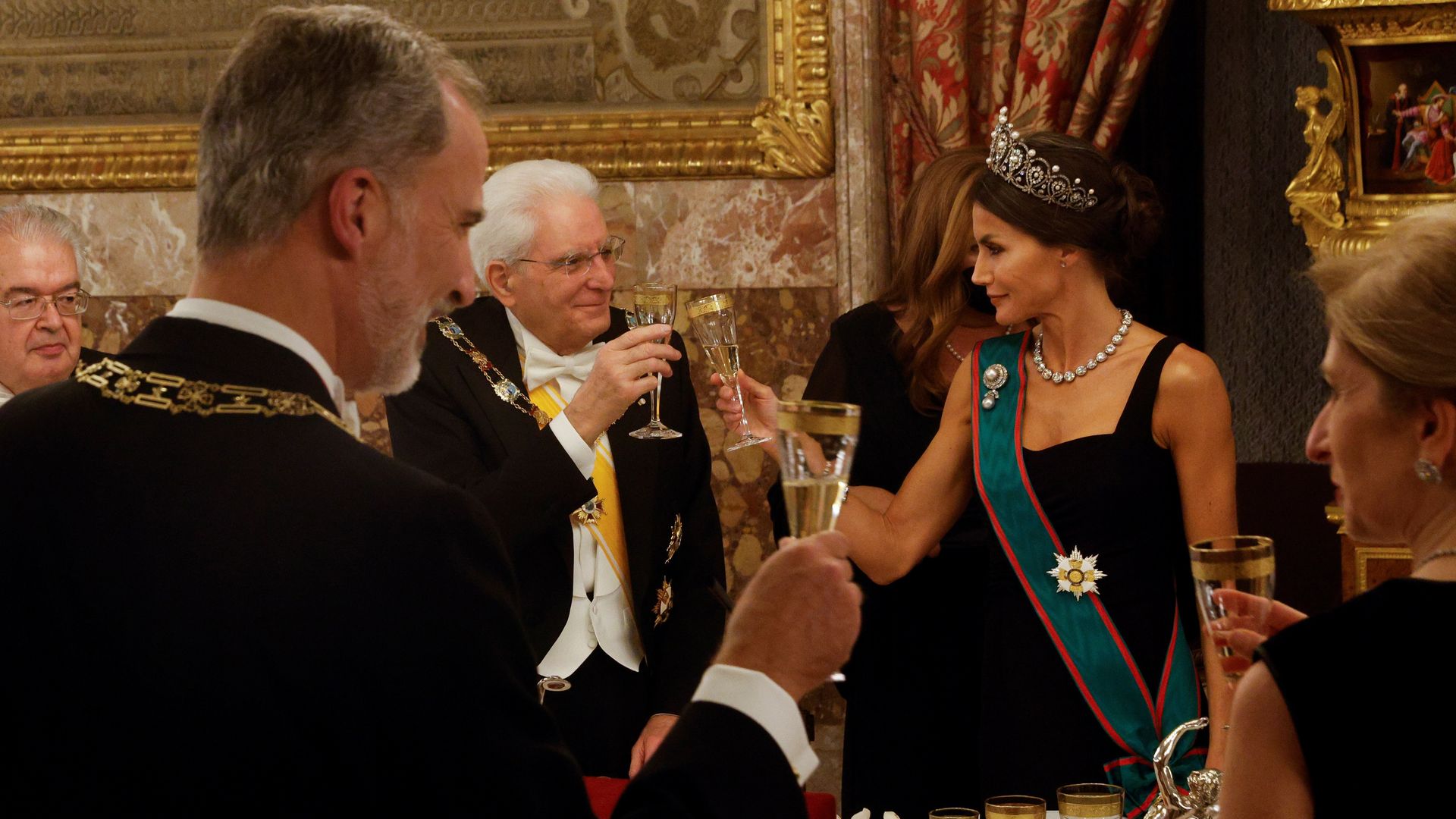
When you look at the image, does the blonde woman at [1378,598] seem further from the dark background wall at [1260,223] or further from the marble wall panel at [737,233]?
the dark background wall at [1260,223]

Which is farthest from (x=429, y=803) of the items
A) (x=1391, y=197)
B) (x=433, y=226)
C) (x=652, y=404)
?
(x=1391, y=197)

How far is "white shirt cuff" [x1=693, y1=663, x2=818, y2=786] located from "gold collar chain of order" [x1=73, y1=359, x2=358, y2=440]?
0.42m

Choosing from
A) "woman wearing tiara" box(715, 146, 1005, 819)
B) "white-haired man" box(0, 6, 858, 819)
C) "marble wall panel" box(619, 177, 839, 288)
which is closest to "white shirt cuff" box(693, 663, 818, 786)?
"white-haired man" box(0, 6, 858, 819)

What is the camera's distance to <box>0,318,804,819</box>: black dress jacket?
1117mm

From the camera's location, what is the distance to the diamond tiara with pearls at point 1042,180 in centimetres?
288

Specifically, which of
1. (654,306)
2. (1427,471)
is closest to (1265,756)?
(1427,471)

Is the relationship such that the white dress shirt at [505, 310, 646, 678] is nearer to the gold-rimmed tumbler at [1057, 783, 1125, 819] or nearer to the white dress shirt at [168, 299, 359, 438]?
the gold-rimmed tumbler at [1057, 783, 1125, 819]

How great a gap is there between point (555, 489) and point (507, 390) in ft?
1.03

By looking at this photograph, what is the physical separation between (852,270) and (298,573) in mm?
2914

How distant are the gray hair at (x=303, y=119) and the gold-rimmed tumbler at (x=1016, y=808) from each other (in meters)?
1.15

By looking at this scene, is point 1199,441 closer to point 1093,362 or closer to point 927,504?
point 1093,362

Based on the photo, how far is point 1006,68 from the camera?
12.3ft

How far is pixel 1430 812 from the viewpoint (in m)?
1.35

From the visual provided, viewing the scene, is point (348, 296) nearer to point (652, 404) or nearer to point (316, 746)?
point (316, 746)
